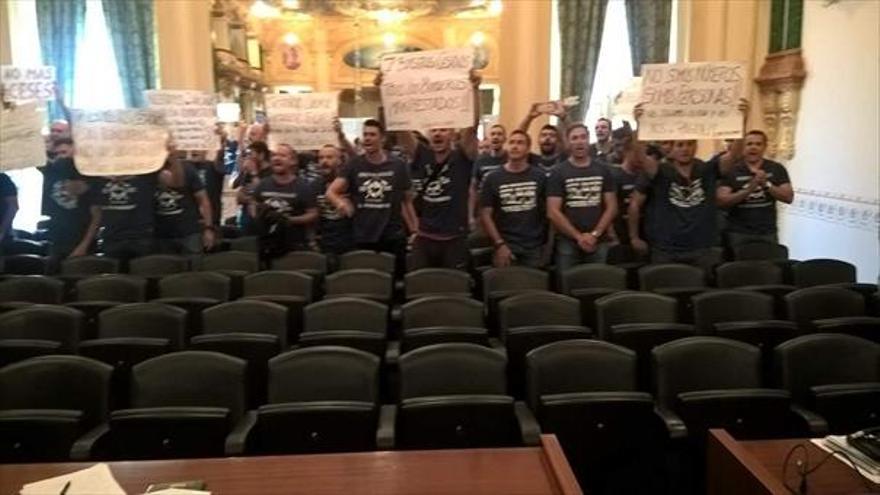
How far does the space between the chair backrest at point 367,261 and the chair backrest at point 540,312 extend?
63.0 inches

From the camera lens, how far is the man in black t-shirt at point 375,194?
6.27m

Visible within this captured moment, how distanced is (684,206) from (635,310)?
169cm

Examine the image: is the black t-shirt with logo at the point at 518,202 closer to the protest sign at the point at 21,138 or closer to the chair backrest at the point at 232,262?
the chair backrest at the point at 232,262

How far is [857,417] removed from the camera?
335 centimetres

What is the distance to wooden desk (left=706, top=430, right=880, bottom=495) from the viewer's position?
2.31 metres

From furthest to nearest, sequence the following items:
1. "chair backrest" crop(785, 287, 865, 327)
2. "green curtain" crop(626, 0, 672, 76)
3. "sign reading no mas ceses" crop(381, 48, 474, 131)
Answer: "green curtain" crop(626, 0, 672, 76), "sign reading no mas ceses" crop(381, 48, 474, 131), "chair backrest" crop(785, 287, 865, 327)

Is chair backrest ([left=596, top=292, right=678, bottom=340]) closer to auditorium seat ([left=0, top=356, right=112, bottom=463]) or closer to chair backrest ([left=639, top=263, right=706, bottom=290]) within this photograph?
chair backrest ([left=639, top=263, right=706, bottom=290])

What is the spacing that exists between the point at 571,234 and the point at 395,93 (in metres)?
1.69

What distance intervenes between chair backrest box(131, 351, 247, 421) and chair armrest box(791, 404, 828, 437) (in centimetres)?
238

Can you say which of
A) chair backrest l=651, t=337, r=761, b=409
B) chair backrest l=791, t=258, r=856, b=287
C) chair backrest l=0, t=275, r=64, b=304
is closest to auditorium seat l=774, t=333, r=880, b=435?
chair backrest l=651, t=337, r=761, b=409

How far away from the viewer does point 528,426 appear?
3.17m

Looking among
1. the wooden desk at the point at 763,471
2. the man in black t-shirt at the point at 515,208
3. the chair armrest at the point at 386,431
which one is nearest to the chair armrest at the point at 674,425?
the wooden desk at the point at 763,471

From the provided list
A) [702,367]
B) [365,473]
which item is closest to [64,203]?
[365,473]

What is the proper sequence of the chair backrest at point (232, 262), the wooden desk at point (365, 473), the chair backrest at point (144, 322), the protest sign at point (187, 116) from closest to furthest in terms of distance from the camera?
the wooden desk at point (365, 473), the chair backrest at point (144, 322), the chair backrest at point (232, 262), the protest sign at point (187, 116)
